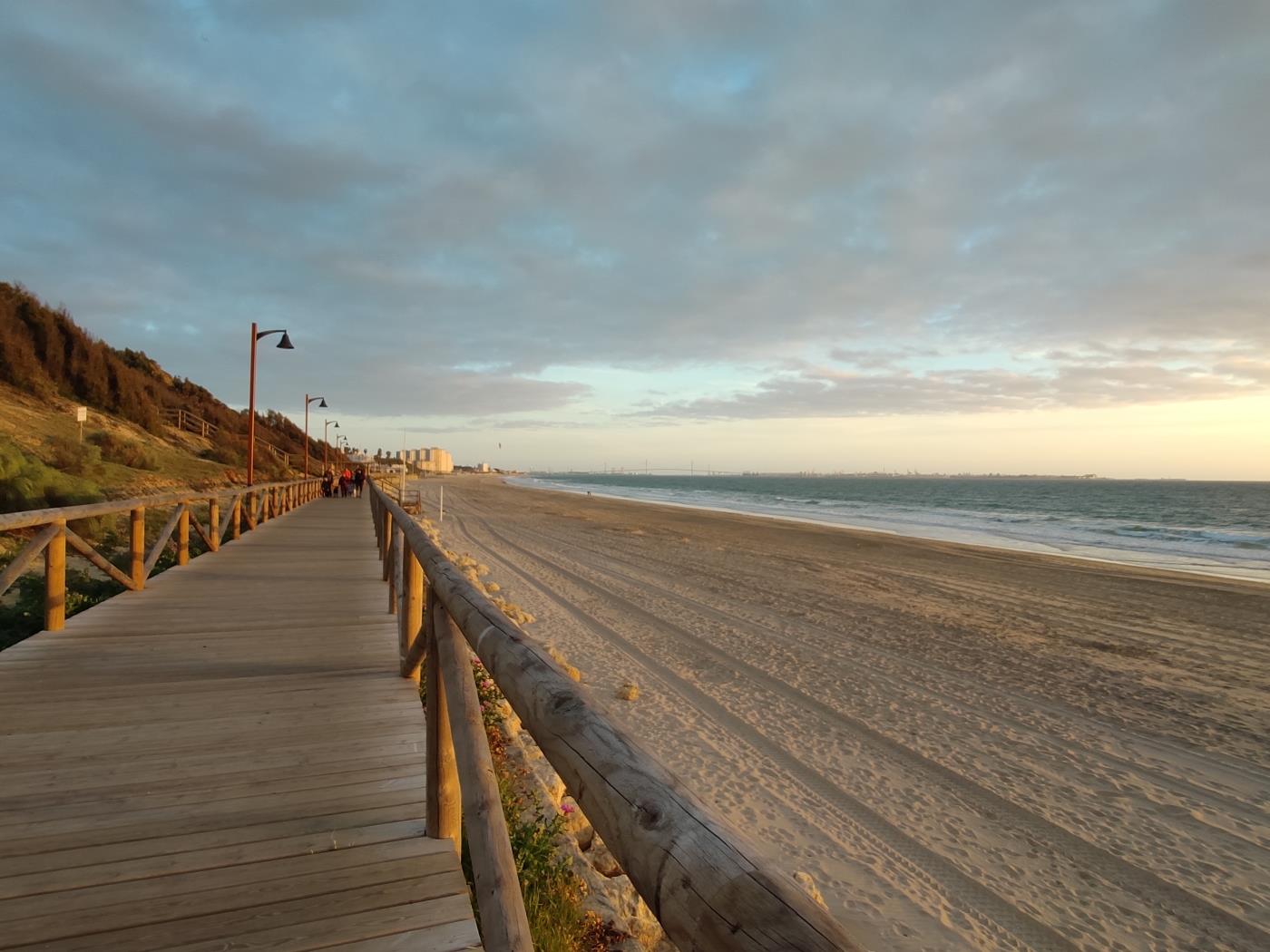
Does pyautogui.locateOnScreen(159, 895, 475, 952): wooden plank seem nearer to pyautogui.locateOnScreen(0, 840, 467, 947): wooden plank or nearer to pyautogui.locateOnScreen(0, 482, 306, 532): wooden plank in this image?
pyautogui.locateOnScreen(0, 840, 467, 947): wooden plank

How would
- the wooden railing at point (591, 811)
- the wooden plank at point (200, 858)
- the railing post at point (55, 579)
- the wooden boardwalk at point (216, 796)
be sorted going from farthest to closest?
the railing post at point (55, 579), the wooden plank at point (200, 858), the wooden boardwalk at point (216, 796), the wooden railing at point (591, 811)

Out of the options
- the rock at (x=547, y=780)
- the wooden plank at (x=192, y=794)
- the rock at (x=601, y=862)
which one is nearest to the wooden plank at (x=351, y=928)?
the wooden plank at (x=192, y=794)

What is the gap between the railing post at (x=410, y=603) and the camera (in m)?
4.24

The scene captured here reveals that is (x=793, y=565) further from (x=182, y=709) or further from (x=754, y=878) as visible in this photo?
(x=754, y=878)

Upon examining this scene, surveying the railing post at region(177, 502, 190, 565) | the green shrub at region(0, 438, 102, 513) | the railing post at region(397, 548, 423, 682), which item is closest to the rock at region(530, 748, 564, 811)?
the railing post at region(397, 548, 423, 682)

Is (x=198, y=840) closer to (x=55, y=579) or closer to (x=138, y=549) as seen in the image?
(x=55, y=579)

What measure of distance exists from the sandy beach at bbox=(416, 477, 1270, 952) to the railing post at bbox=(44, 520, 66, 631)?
4.29m

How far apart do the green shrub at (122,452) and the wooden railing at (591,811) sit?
62.7 ft

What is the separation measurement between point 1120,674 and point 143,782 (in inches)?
349

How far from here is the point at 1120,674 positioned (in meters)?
7.41

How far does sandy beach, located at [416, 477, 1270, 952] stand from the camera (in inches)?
139

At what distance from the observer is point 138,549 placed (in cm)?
646

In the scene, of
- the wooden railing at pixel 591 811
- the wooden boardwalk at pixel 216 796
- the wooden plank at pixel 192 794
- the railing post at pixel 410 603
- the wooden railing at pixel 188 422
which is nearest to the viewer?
the wooden railing at pixel 591 811

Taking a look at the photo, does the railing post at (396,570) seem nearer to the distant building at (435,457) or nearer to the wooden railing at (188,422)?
the wooden railing at (188,422)
